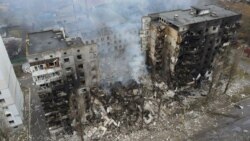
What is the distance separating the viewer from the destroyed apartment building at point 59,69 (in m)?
33.1

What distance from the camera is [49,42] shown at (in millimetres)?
35469

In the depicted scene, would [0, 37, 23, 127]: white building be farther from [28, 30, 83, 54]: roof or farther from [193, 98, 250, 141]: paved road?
[193, 98, 250, 141]: paved road

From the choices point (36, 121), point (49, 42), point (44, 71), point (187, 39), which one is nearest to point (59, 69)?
point (44, 71)

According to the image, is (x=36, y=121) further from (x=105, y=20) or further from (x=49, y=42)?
(x=105, y=20)

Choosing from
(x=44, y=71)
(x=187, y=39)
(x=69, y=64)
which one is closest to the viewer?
(x=44, y=71)

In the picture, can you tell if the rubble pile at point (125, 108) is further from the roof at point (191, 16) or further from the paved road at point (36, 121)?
the roof at point (191, 16)

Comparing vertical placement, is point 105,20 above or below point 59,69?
below

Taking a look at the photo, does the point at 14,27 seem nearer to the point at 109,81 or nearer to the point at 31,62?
the point at 109,81

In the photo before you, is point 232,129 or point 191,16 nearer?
point 232,129

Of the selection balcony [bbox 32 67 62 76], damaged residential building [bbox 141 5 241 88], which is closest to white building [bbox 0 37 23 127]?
balcony [bbox 32 67 62 76]

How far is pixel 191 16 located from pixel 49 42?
23071mm

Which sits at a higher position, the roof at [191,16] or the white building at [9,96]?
the roof at [191,16]

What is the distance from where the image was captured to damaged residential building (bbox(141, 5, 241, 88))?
40.7m

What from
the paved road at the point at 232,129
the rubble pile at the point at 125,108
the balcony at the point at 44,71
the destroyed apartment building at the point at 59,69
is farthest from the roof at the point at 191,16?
the balcony at the point at 44,71
